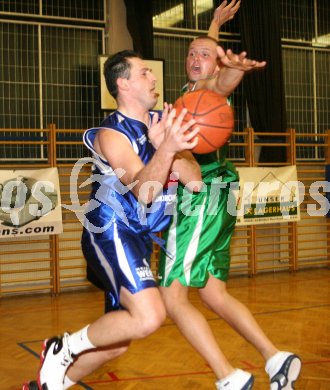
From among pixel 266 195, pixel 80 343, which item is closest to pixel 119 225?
pixel 80 343

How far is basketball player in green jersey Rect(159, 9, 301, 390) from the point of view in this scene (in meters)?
3.22

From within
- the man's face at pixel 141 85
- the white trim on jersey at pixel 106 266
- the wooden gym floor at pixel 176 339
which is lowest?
the wooden gym floor at pixel 176 339

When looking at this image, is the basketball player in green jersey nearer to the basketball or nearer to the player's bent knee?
the basketball

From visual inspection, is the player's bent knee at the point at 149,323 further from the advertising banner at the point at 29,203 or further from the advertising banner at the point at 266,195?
the advertising banner at the point at 266,195

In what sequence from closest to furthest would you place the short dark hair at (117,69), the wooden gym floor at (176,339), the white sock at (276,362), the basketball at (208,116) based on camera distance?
the basketball at (208,116)
the short dark hair at (117,69)
the white sock at (276,362)
the wooden gym floor at (176,339)

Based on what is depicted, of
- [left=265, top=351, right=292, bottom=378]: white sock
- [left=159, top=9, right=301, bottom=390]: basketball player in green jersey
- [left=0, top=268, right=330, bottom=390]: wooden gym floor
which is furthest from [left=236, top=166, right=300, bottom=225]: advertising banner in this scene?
[left=265, top=351, right=292, bottom=378]: white sock

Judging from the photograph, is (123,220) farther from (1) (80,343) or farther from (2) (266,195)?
(2) (266,195)

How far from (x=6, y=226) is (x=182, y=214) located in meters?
4.22

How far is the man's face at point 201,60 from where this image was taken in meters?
3.62

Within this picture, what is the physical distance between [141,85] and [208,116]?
0.38 metres

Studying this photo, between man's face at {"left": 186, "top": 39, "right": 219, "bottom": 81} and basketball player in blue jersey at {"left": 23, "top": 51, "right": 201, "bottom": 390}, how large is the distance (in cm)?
52

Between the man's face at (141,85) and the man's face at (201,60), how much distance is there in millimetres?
537

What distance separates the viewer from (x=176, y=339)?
5.24m

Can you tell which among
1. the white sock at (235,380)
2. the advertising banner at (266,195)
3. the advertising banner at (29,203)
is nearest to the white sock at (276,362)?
the white sock at (235,380)
